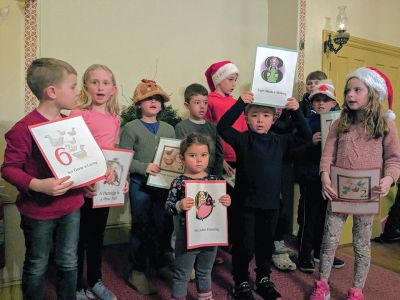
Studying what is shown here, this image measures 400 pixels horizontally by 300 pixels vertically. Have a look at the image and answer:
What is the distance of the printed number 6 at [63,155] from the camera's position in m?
1.51

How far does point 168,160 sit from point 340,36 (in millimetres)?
2464

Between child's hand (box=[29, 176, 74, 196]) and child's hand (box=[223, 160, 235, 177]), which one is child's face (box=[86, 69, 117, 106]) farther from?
child's hand (box=[223, 160, 235, 177])

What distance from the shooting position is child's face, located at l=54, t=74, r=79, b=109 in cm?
160

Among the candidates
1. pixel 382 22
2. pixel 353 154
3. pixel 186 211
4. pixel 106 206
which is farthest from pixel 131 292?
pixel 382 22

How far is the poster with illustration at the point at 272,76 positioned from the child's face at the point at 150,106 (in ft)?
1.97

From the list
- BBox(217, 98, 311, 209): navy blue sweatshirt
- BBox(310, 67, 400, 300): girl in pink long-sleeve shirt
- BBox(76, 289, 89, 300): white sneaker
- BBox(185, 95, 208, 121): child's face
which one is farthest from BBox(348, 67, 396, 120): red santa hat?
BBox(76, 289, 89, 300): white sneaker

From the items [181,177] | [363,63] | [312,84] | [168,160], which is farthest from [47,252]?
[363,63]

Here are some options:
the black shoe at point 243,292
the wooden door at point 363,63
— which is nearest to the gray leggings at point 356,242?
the black shoe at point 243,292

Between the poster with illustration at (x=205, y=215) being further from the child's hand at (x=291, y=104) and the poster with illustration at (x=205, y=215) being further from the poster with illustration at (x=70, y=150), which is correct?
the child's hand at (x=291, y=104)

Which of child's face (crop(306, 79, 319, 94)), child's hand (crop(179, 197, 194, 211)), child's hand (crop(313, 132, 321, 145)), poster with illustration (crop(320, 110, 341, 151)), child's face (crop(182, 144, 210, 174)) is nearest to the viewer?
child's hand (crop(179, 197, 194, 211))

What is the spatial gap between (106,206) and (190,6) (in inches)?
92.1

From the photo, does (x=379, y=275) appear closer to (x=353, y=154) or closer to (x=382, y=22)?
(x=353, y=154)

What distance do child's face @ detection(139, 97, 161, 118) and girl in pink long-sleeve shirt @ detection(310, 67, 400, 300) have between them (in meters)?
1.06

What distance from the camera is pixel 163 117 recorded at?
2.87m
